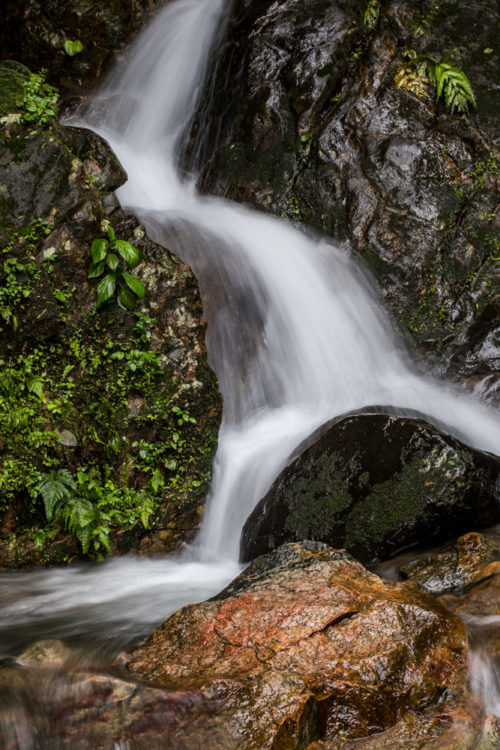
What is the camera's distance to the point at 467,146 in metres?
7.70

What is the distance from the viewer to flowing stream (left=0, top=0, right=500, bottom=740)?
12.9ft

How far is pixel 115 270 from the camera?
4.79 m

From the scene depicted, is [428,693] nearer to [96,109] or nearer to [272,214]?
[272,214]

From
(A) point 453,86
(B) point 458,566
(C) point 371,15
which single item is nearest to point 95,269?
(B) point 458,566

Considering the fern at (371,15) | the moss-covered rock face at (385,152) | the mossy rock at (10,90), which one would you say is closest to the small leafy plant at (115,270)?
the mossy rock at (10,90)

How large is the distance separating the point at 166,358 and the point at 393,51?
656cm

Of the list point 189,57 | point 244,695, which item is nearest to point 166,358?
point 244,695

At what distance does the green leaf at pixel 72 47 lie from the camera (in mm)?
9734

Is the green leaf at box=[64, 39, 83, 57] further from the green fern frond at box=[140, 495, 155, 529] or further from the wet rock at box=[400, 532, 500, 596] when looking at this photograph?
the wet rock at box=[400, 532, 500, 596]

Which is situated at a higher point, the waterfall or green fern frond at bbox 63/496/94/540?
the waterfall

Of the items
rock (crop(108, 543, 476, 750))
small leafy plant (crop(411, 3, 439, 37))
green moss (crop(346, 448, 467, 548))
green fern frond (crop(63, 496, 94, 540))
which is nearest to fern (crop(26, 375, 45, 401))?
green fern frond (crop(63, 496, 94, 540))

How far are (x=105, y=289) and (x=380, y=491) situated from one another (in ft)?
9.85

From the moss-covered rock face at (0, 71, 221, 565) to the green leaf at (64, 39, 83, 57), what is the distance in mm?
5543

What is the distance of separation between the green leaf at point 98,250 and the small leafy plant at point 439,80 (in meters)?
5.80
